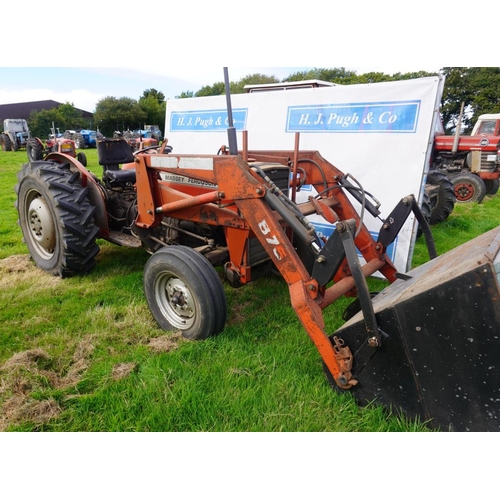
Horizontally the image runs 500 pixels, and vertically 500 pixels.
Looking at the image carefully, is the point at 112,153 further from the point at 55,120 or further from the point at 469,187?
the point at 55,120

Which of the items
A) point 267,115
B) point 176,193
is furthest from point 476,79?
point 176,193

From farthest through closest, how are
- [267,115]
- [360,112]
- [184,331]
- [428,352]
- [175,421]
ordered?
[267,115]
[360,112]
[184,331]
[175,421]
[428,352]

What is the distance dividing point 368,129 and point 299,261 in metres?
2.84

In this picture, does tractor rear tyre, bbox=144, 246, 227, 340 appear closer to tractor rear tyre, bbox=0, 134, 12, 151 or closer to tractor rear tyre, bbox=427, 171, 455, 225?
tractor rear tyre, bbox=427, 171, 455, 225

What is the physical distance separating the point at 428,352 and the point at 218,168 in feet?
5.82

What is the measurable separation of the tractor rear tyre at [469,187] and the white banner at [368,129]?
230 inches

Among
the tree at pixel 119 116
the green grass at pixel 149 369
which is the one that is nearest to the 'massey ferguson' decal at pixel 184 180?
the green grass at pixel 149 369

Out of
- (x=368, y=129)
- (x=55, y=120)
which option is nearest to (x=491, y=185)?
(x=368, y=129)

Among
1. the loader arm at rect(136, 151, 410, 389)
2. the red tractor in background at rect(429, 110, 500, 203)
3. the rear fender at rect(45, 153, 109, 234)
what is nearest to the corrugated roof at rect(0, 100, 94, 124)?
the red tractor in background at rect(429, 110, 500, 203)

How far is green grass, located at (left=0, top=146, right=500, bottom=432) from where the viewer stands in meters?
2.21

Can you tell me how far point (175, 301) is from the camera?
3.10 m

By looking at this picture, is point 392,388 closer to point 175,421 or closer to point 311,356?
point 311,356

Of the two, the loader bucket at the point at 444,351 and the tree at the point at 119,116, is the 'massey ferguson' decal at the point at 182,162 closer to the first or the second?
the loader bucket at the point at 444,351

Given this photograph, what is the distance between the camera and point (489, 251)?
1854 mm
